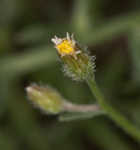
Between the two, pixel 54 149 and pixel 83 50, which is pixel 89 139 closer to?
pixel 54 149

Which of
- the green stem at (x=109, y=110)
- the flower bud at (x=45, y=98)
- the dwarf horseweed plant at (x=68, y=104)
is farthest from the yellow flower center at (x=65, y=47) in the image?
the flower bud at (x=45, y=98)

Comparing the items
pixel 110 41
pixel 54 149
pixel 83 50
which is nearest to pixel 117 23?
pixel 110 41

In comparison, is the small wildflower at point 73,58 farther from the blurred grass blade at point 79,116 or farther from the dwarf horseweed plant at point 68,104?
the blurred grass blade at point 79,116

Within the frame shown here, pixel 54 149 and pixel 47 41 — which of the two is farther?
pixel 47 41

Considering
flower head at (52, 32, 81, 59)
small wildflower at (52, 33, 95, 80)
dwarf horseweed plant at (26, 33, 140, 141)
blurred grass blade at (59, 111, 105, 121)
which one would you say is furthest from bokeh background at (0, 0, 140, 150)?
flower head at (52, 32, 81, 59)

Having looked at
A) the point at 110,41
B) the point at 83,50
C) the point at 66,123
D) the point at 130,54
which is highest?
the point at 110,41

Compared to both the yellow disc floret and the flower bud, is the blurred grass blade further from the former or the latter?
the yellow disc floret

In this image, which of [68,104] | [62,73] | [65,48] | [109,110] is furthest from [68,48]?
[62,73]
